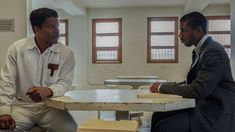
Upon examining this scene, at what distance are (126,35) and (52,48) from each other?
6.78 m

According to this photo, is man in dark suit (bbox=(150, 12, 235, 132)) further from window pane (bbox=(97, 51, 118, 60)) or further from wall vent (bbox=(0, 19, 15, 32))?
window pane (bbox=(97, 51, 118, 60))

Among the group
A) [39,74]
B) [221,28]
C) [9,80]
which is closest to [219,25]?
[221,28]

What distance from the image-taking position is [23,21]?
3.26 metres

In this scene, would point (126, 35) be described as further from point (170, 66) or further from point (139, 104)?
point (139, 104)

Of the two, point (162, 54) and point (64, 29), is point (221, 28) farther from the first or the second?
point (64, 29)

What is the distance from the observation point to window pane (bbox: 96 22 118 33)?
9109 millimetres

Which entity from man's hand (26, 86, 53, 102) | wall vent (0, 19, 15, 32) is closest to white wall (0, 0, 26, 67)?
wall vent (0, 19, 15, 32)

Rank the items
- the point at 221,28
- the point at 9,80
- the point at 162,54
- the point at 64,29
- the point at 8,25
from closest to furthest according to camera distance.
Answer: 1. the point at 9,80
2. the point at 8,25
3. the point at 221,28
4. the point at 162,54
5. the point at 64,29

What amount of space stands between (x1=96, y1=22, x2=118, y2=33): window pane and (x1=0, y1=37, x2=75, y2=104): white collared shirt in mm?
6839

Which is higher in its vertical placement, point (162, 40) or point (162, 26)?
point (162, 26)

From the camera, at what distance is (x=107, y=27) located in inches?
360

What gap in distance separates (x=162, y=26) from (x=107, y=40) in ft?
Answer: 5.72

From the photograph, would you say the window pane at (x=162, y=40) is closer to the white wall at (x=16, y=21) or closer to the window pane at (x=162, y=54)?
the window pane at (x=162, y=54)

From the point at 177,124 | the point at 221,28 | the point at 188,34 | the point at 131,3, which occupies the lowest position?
the point at 177,124
